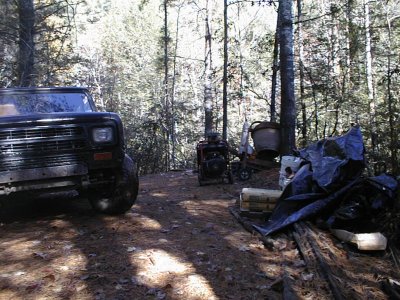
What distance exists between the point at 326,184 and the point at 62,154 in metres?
3.41

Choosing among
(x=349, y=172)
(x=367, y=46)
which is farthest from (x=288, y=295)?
(x=367, y=46)

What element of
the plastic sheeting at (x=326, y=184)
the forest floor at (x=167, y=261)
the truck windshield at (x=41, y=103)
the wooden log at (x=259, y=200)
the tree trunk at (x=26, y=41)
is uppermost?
the tree trunk at (x=26, y=41)

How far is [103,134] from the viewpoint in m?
5.36

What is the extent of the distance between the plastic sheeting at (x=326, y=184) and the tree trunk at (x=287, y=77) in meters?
4.05

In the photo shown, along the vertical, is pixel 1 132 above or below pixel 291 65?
below

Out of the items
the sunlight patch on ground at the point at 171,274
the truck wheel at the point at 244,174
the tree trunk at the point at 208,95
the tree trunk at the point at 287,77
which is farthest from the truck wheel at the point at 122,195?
the tree trunk at the point at 208,95

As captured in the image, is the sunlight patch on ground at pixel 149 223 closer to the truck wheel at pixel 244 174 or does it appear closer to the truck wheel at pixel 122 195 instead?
the truck wheel at pixel 122 195

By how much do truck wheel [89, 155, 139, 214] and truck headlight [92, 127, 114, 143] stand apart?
0.57 m

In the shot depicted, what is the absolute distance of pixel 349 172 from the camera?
5574 mm

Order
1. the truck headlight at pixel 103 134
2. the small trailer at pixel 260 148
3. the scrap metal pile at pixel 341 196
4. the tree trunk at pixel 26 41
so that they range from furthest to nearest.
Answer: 1. the tree trunk at pixel 26 41
2. the small trailer at pixel 260 148
3. the truck headlight at pixel 103 134
4. the scrap metal pile at pixel 341 196

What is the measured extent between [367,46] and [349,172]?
1518cm

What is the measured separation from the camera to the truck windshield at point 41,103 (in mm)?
5879

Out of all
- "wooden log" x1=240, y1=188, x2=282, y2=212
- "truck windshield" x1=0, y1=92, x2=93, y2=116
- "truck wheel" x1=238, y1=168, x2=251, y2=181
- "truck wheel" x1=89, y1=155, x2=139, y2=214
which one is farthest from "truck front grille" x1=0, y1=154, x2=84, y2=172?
"truck wheel" x1=238, y1=168, x2=251, y2=181

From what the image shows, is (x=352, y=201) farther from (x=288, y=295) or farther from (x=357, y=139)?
(x=288, y=295)
